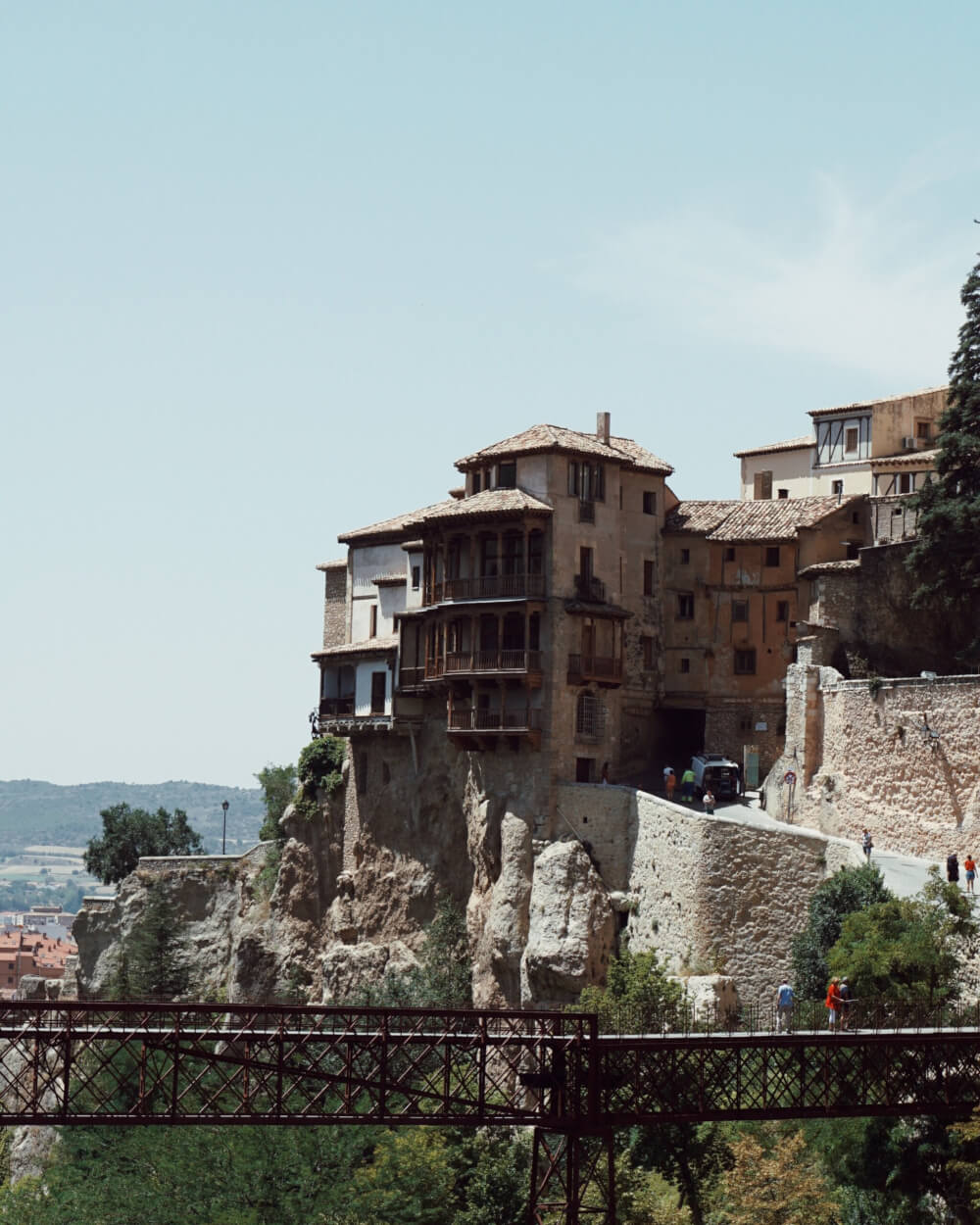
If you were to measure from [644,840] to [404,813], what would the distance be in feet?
47.8

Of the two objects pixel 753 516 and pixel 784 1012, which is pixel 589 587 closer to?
pixel 753 516

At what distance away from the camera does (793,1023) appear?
60062mm

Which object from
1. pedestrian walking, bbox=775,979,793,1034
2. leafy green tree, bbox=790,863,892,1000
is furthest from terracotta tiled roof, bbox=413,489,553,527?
pedestrian walking, bbox=775,979,793,1034

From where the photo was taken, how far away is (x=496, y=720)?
8250cm

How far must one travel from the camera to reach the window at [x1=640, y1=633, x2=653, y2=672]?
86.6 m

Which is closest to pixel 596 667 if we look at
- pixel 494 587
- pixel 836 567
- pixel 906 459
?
pixel 494 587

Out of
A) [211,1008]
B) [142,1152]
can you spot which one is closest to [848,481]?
[142,1152]

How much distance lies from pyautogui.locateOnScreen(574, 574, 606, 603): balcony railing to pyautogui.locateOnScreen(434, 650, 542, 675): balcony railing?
2.97 m

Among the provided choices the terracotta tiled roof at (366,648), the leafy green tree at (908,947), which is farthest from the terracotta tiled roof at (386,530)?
the leafy green tree at (908,947)

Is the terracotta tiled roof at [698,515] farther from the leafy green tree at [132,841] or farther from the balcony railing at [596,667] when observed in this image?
the leafy green tree at [132,841]

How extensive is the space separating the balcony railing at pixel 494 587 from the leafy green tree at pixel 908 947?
21409 millimetres

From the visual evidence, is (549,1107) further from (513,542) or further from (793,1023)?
(513,542)

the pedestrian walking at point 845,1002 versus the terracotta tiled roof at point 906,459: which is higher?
the terracotta tiled roof at point 906,459

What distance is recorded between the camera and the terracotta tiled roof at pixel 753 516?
87.1 metres
